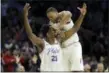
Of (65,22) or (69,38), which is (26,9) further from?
(69,38)

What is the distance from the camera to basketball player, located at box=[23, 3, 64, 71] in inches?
227

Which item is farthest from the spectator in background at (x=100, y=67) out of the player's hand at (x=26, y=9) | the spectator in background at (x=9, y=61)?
the player's hand at (x=26, y=9)

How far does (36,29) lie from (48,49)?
0.50m

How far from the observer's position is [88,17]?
662 centimetres

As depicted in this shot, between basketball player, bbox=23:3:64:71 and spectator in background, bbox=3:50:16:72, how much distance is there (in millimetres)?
1744

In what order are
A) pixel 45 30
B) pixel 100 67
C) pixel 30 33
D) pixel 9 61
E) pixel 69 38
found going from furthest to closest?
pixel 9 61 → pixel 100 67 → pixel 45 30 → pixel 30 33 → pixel 69 38

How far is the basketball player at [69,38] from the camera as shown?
573 centimetres

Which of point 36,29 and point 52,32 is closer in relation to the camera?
point 52,32

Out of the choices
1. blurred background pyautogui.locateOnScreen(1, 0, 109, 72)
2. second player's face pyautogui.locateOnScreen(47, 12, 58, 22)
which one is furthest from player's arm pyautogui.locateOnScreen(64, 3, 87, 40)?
blurred background pyautogui.locateOnScreen(1, 0, 109, 72)

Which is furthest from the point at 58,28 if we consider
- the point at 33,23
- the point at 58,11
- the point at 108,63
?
the point at 108,63

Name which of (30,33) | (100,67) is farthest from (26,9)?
(100,67)

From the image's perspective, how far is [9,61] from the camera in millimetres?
7680

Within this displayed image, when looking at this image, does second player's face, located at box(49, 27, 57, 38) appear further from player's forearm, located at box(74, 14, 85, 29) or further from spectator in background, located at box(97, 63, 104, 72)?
spectator in background, located at box(97, 63, 104, 72)

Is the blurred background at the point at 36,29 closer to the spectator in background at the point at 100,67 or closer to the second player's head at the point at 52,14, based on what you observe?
the spectator in background at the point at 100,67
